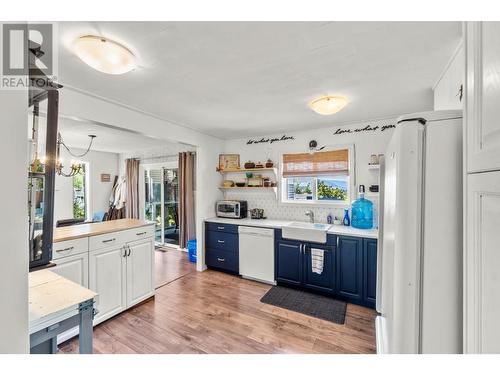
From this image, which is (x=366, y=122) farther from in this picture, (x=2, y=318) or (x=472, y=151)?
(x=2, y=318)

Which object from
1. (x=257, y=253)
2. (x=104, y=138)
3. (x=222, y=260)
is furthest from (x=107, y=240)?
(x=104, y=138)

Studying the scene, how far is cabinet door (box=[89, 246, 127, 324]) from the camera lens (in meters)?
2.13

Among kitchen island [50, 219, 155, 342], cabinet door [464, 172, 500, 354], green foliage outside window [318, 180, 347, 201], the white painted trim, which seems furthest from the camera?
green foliage outside window [318, 180, 347, 201]

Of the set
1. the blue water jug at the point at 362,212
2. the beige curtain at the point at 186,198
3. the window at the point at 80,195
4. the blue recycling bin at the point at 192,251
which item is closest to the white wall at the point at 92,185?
the window at the point at 80,195

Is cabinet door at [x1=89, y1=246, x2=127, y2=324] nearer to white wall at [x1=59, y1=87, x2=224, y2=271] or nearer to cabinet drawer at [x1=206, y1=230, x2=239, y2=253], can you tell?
white wall at [x1=59, y1=87, x2=224, y2=271]

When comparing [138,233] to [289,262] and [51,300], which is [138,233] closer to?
[51,300]

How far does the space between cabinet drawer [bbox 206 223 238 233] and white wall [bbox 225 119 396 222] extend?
2.16ft

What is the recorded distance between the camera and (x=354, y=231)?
2.70m

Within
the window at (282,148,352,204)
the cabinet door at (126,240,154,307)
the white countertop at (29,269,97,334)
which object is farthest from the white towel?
the white countertop at (29,269,97,334)

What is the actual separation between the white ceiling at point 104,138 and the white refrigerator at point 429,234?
2934 mm

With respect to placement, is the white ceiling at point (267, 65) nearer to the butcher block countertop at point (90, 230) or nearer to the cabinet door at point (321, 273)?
the butcher block countertop at point (90, 230)

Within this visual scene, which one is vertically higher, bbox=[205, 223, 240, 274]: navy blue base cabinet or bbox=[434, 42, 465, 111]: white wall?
bbox=[434, 42, 465, 111]: white wall

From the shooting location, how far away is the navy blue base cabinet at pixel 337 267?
250cm
